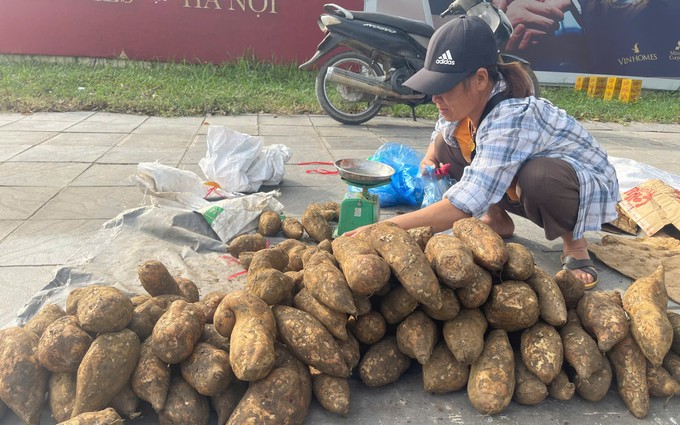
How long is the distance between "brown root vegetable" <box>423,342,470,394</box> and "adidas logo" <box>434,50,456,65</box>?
1.42 meters

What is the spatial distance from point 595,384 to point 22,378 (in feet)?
7.01

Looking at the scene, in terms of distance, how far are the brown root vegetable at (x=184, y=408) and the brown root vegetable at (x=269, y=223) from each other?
5.44 ft

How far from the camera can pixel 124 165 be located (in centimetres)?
494

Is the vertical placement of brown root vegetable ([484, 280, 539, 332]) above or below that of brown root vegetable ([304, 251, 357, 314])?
below

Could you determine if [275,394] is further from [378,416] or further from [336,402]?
[378,416]

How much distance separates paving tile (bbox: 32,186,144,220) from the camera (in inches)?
146

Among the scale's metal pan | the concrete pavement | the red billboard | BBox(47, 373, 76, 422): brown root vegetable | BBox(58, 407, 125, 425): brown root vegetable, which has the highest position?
the red billboard

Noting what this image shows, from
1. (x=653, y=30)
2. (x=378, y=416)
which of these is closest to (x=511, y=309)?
(x=378, y=416)

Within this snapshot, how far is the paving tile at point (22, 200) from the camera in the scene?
367 cm

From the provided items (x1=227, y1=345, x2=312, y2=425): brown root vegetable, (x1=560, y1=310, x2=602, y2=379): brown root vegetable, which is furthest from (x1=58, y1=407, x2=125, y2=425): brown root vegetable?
(x1=560, y1=310, x2=602, y2=379): brown root vegetable

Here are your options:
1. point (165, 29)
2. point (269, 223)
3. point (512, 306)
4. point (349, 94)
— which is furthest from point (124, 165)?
point (165, 29)

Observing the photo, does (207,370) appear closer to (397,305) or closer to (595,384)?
(397,305)

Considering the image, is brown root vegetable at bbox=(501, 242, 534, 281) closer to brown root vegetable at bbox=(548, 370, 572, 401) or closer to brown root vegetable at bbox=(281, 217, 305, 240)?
brown root vegetable at bbox=(548, 370, 572, 401)

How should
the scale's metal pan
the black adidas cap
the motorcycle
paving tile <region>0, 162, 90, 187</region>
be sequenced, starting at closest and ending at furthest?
the black adidas cap → the scale's metal pan → paving tile <region>0, 162, 90, 187</region> → the motorcycle
